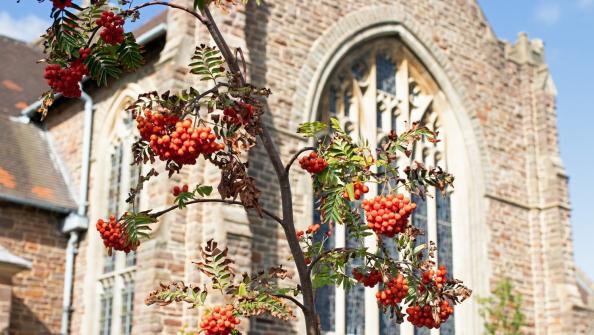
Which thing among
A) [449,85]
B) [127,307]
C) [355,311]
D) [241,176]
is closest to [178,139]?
[241,176]

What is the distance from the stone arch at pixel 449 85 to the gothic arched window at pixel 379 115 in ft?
0.64

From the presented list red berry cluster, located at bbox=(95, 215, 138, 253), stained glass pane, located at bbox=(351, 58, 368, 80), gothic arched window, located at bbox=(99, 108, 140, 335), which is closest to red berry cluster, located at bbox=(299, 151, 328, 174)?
red berry cluster, located at bbox=(95, 215, 138, 253)

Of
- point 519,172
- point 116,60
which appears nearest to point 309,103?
point 519,172

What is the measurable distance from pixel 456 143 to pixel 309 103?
3.80 m

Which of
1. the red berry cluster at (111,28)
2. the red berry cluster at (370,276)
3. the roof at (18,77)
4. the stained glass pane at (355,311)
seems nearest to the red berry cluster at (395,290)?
the red berry cluster at (370,276)

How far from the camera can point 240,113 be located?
3.70 metres

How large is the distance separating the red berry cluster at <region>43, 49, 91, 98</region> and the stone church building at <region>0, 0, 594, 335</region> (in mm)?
6440

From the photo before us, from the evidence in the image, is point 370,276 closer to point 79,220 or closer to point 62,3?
point 62,3

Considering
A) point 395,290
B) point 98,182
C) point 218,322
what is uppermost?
point 98,182

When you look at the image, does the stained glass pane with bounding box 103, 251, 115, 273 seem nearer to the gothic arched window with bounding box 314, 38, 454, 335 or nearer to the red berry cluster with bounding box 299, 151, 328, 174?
the gothic arched window with bounding box 314, 38, 454, 335

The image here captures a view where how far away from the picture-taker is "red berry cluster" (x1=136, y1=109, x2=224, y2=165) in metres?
3.32

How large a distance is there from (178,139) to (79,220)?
10.2m

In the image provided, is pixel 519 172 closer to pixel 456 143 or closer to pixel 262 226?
pixel 456 143

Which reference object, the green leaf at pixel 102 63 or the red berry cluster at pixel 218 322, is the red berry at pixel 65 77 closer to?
the green leaf at pixel 102 63
